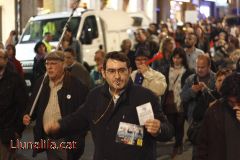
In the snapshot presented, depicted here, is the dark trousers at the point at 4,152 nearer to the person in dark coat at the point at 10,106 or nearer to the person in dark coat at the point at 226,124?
the person in dark coat at the point at 10,106

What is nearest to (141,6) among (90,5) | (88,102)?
(90,5)

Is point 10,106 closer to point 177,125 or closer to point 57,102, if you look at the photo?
point 57,102

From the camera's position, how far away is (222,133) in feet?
13.9

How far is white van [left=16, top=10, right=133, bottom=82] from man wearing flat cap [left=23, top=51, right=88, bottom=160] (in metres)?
8.89

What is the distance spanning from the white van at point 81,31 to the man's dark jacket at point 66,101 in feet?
29.1

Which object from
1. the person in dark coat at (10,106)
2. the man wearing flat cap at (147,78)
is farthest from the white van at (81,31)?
the person in dark coat at (10,106)

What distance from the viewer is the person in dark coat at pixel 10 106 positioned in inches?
259

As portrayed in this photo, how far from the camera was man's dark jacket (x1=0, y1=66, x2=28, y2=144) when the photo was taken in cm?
659

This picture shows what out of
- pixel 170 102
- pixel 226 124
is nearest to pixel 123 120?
pixel 226 124

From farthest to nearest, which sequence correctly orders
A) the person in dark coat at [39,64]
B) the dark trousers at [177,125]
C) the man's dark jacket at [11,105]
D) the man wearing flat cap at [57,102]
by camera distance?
the person in dark coat at [39,64]
the dark trousers at [177,125]
the man's dark jacket at [11,105]
the man wearing flat cap at [57,102]

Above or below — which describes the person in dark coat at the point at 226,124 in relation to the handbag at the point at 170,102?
above

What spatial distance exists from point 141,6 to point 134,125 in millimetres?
30770

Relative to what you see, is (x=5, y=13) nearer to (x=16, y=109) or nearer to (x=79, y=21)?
(x=79, y=21)

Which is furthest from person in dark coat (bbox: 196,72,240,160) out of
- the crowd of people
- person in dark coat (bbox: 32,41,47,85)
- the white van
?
the white van
